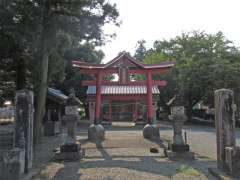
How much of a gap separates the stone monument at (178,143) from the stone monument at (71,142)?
138 inches

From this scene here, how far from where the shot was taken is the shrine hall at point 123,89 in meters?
22.9

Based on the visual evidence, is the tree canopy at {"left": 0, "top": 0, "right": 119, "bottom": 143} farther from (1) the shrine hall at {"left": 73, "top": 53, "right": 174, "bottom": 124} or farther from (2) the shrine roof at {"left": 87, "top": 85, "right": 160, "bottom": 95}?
(2) the shrine roof at {"left": 87, "top": 85, "right": 160, "bottom": 95}

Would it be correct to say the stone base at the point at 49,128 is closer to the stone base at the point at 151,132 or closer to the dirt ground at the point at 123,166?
the stone base at the point at 151,132

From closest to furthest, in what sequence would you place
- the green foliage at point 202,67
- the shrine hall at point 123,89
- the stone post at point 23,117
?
the stone post at point 23,117
the shrine hall at point 123,89
the green foliage at point 202,67

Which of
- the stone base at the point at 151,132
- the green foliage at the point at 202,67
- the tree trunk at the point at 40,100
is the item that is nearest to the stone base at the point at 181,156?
the tree trunk at the point at 40,100

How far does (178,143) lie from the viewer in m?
13.8

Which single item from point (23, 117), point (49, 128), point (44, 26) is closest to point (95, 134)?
point (49, 128)

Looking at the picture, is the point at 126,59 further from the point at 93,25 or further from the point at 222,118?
the point at 222,118

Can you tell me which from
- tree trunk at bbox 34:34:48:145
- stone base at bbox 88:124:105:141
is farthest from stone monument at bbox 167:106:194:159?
stone base at bbox 88:124:105:141

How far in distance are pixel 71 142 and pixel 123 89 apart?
26.3 metres

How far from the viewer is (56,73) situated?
22703mm

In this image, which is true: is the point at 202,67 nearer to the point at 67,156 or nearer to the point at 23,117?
the point at 67,156

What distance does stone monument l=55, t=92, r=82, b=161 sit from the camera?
13.1 m

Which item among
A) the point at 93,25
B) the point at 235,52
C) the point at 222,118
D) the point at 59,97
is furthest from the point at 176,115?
the point at 235,52
